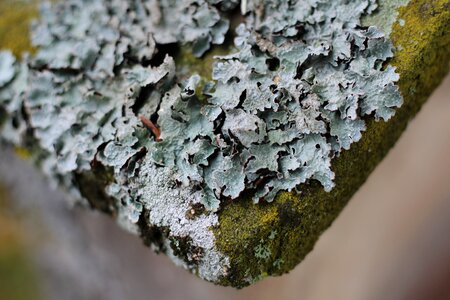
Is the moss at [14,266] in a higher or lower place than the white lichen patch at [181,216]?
lower

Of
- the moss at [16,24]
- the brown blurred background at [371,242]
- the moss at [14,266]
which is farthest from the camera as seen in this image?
the moss at [14,266]

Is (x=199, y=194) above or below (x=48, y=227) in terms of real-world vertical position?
above

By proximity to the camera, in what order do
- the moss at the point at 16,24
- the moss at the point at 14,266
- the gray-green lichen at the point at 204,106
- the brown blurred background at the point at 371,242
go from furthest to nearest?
the moss at the point at 14,266 → the brown blurred background at the point at 371,242 → the moss at the point at 16,24 → the gray-green lichen at the point at 204,106

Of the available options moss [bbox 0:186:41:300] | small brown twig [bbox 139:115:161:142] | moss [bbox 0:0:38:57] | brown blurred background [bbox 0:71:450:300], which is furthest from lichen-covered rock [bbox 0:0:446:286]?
moss [bbox 0:186:41:300]

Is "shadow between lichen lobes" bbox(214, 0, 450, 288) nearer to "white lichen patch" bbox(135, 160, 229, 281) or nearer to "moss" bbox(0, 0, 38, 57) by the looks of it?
"white lichen patch" bbox(135, 160, 229, 281)

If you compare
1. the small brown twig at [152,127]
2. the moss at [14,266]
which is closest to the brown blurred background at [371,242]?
the moss at [14,266]

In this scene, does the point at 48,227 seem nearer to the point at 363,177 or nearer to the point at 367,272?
the point at 367,272

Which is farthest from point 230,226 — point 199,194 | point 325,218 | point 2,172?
point 2,172

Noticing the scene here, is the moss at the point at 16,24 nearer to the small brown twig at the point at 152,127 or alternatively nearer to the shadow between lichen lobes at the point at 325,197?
the small brown twig at the point at 152,127
